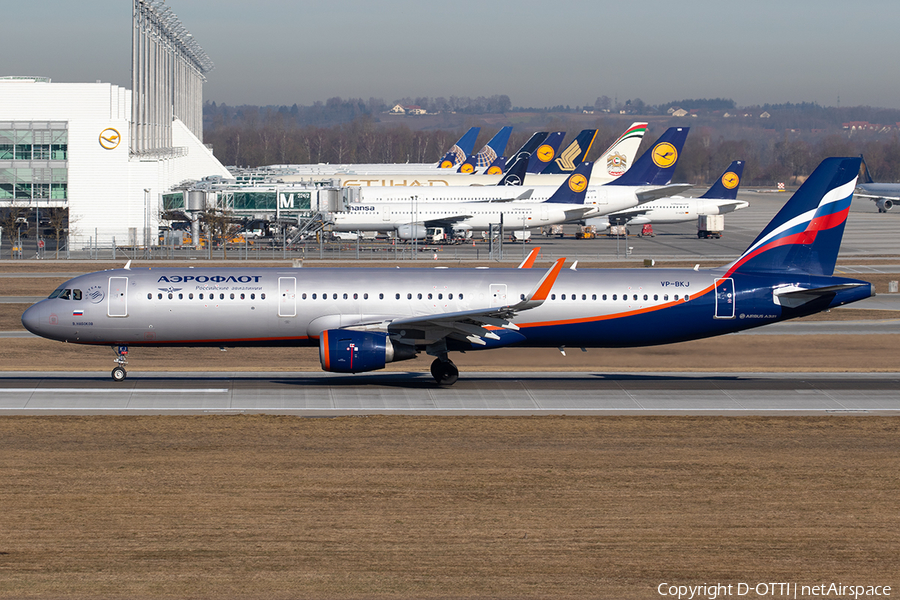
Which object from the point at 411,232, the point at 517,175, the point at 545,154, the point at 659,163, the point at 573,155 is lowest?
the point at 411,232

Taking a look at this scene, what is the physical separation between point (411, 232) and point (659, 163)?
3215 centimetres

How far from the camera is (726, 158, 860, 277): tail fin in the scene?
1416 inches

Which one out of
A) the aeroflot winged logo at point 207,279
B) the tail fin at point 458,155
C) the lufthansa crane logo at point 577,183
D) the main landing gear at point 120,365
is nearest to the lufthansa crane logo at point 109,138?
the lufthansa crane logo at point 577,183

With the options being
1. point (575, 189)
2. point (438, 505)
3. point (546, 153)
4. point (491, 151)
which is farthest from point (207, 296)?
point (491, 151)

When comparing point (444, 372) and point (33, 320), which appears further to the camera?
point (444, 372)

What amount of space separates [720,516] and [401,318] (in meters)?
16.1

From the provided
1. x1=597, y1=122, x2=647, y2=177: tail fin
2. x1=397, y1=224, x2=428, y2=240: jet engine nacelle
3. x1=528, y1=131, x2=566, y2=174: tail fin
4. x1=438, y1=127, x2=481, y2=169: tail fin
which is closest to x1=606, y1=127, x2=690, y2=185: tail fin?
x1=597, y1=122, x2=647, y2=177: tail fin

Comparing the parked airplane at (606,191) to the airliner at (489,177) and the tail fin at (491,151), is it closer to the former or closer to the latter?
the airliner at (489,177)

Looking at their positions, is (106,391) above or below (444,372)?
below

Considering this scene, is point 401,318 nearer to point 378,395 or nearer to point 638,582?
point 378,395

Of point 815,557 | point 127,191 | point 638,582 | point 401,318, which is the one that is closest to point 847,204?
point 401,318

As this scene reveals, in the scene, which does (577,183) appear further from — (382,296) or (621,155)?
(382,296)

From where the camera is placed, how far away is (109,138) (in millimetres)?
98125

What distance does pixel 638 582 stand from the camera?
1681 centimetres
